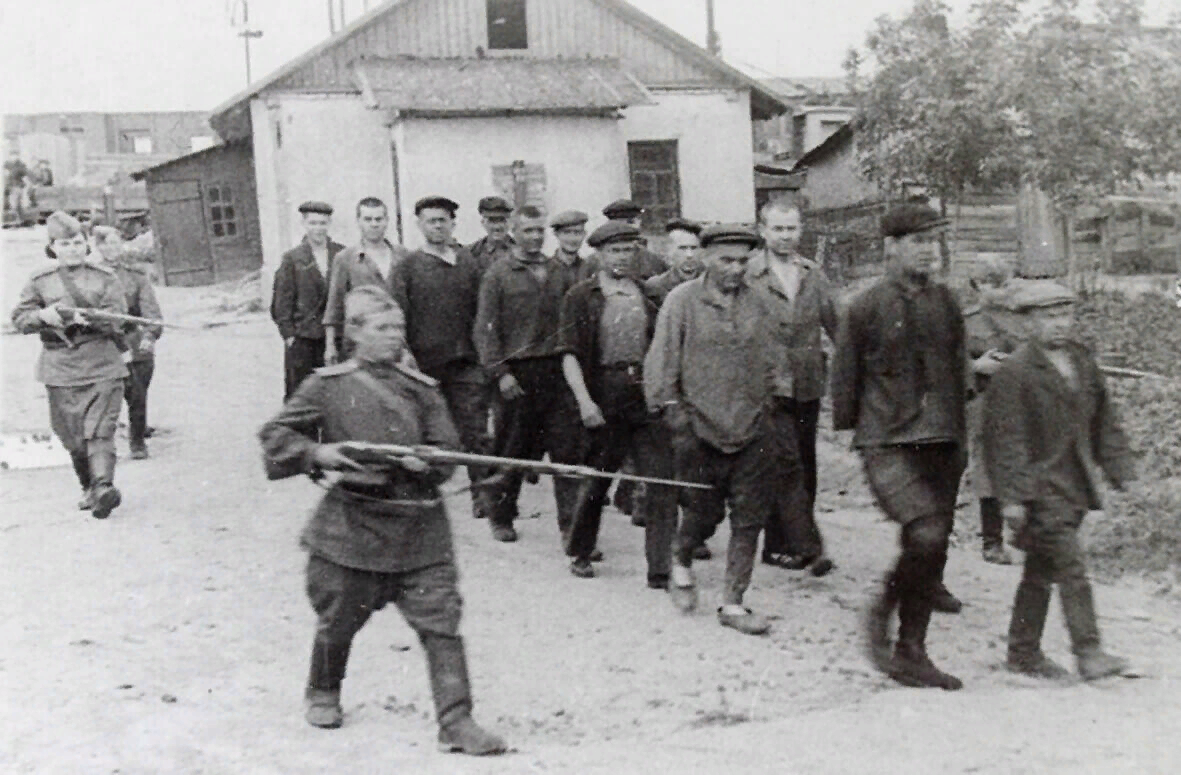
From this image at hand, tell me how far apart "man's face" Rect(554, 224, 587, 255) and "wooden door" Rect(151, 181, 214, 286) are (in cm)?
2232

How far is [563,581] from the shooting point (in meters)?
6.82

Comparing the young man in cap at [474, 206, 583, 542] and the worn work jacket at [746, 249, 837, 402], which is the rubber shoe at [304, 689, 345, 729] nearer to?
the young man in cap at [474, 206, 583, 542]

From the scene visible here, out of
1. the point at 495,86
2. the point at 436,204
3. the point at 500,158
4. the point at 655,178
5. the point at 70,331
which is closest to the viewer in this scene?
the point at 436,204

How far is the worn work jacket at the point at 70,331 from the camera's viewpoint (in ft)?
26.2

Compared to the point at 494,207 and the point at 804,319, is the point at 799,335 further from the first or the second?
the point at 494,207

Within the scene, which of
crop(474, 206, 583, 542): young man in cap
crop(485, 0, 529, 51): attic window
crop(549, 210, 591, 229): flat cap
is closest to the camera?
crop(474, 206, 583, 542): young man in cap

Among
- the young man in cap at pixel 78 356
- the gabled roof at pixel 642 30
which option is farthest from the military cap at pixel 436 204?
the gabled roof at pixel 642 30

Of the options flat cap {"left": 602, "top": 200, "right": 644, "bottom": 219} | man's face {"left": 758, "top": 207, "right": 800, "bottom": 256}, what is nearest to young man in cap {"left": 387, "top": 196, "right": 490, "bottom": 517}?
flat cap {"left": 602, "top": 200, "right": 644, "bottom": 219}

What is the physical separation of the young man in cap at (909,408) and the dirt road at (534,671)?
0.28 m

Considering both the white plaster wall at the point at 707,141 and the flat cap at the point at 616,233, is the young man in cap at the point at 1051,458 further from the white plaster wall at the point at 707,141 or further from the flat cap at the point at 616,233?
the white plaster wall at the point at 707,141

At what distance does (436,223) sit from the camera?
7.73 metres

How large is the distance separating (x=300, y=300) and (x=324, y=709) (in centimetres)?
470

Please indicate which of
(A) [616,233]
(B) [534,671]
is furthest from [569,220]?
(B) [534,671]

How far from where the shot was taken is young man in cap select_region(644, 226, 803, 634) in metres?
5.95
